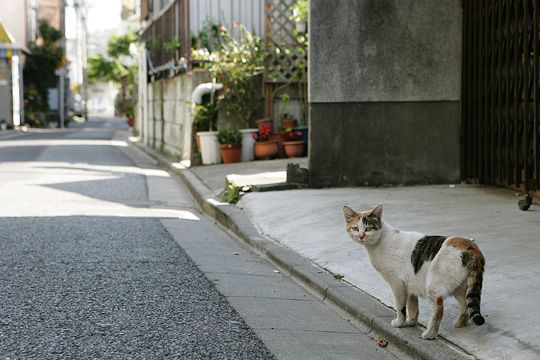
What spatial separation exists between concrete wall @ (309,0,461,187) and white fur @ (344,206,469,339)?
247 inches

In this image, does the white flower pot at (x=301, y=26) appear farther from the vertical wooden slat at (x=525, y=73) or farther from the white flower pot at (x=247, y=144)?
the vertical wooden slat at (x=525, y=73)

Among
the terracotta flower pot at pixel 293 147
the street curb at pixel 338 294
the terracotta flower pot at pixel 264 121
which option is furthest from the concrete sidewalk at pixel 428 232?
the terracotta flower pot at pixel 264 121

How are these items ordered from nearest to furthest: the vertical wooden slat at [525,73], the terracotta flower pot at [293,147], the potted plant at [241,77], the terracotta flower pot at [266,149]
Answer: the vertical wooden slat at [525,73] → the terracotta flower pot at [293,147] → the terracotta flower pot at [266,149] → the potted plant at [241,77]

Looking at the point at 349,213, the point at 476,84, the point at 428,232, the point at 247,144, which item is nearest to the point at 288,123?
the point at 247,144

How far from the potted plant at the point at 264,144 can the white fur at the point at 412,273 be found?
38.0 feet

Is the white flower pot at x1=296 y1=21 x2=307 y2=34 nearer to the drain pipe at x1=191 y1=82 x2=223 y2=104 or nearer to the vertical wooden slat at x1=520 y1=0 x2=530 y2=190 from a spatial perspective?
the drain pipe at x1=191 y1=82 x2=223 y2=104

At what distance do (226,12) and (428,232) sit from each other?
43.0ft

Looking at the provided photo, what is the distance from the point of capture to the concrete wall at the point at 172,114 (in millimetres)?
18484

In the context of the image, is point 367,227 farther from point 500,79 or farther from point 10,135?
point 10,135

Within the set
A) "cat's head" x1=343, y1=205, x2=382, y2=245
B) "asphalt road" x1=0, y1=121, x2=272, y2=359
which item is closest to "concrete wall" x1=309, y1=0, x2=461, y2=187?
"asphalt road" x1=0, y1=121, x2=272, y2=359

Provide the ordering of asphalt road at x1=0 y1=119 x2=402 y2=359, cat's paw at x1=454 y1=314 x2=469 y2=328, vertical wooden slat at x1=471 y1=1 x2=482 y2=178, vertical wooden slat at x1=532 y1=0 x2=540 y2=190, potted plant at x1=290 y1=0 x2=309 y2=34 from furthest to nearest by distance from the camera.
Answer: potted plant at x1=290 y1=0 x2=309 y2=34, vertical wooden slat at x1=471 y1=1 x2=482 y2=178, vertical wooden slat at x1=532 y1=0 x2=540 y2=190, asphalt road at x1=0 y1=119 x2=402 y2=359, cat's paw at x1=454 y1=314 x2=469 y2=328

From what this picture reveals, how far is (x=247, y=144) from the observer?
1684cm

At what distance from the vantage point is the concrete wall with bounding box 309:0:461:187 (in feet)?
36.7

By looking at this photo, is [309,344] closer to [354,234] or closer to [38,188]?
[354,234]
